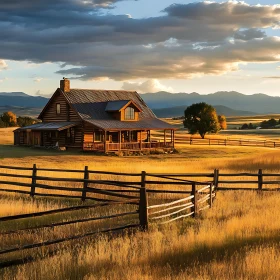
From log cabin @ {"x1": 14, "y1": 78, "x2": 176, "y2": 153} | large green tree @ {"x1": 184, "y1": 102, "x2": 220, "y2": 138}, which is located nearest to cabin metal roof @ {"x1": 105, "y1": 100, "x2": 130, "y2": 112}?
log cabin @ {"x1": 14, "y1": 78, "x2": 176, "y2": 153}

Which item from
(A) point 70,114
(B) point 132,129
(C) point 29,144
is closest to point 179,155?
(B) point 132,129

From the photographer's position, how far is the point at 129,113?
185ft

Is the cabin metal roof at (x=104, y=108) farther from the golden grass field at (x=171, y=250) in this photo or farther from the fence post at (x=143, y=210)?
the fence post at (x=143, y=210)

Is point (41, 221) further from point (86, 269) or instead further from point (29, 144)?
point (29, 144)

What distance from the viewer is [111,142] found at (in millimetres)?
Answer: 54219

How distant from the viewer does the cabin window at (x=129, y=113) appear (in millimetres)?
55975

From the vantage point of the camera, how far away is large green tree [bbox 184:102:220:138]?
264ft

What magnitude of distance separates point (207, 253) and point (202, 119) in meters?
72.1

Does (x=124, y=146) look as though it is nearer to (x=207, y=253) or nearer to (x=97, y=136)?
(x=97, y=136)

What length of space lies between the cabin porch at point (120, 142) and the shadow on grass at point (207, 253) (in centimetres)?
3972

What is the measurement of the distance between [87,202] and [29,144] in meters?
40.1

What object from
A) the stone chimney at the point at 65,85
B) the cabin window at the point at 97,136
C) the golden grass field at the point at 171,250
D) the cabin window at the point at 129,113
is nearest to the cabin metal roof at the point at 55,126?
the cabin window at the point at 97,136

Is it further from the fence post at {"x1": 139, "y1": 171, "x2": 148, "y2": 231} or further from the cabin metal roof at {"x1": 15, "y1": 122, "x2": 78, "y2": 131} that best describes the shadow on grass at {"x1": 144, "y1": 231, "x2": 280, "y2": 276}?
the cabin metal roof at {"x1": 15, "y1": 122, "x2": 78, "y2": 131}

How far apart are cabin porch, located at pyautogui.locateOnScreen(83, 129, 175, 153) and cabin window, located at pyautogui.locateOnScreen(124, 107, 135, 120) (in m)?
1.72
